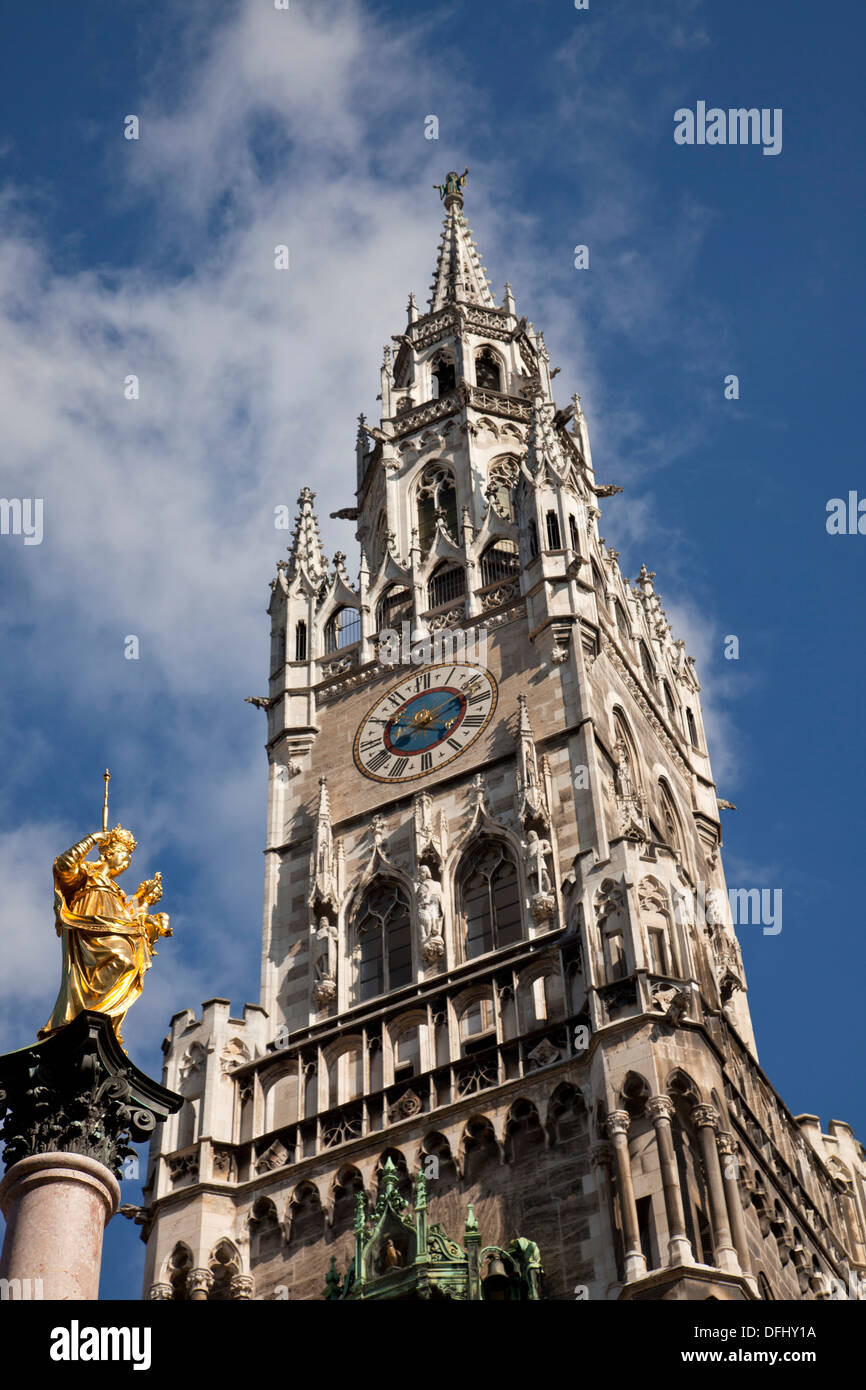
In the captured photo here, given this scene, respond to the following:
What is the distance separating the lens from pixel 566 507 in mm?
53438

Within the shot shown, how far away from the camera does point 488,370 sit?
2596 inches

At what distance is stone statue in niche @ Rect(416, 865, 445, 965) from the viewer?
4431 cm

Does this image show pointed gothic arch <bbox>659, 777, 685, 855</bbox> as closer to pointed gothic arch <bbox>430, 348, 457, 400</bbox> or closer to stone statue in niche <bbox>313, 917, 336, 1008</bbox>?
stone statue in niche <bbox>313, 917, 336, 1008</bbox>

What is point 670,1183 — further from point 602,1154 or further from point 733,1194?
point 602,1154

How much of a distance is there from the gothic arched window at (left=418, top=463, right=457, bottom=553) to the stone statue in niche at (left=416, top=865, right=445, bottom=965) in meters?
14.6

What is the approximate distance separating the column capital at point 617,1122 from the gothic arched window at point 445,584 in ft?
67.6

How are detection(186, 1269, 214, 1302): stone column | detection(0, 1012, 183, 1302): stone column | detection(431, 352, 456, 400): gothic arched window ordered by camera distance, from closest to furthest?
detection(0, 1012, 183, 1302): stone column → detection(186, 1269, 214, 1302): stone column → detection(431, 352, 456, 400): gothic arched window

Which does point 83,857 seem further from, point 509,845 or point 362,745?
point 362,745

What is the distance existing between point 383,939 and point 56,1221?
1896 centimetres

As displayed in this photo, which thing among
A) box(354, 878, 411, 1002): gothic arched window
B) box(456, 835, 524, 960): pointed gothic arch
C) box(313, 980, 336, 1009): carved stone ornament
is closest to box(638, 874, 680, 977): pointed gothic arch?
box(456, 835, 524, 960): pointed gothic arch

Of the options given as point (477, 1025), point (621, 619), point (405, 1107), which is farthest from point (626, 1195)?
point (621, 619)

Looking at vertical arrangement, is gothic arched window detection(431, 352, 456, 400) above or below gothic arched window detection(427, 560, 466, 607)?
above

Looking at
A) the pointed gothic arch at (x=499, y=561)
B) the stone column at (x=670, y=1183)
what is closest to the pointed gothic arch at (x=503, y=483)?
the pointed gothic arch at (x=499, y=561)
